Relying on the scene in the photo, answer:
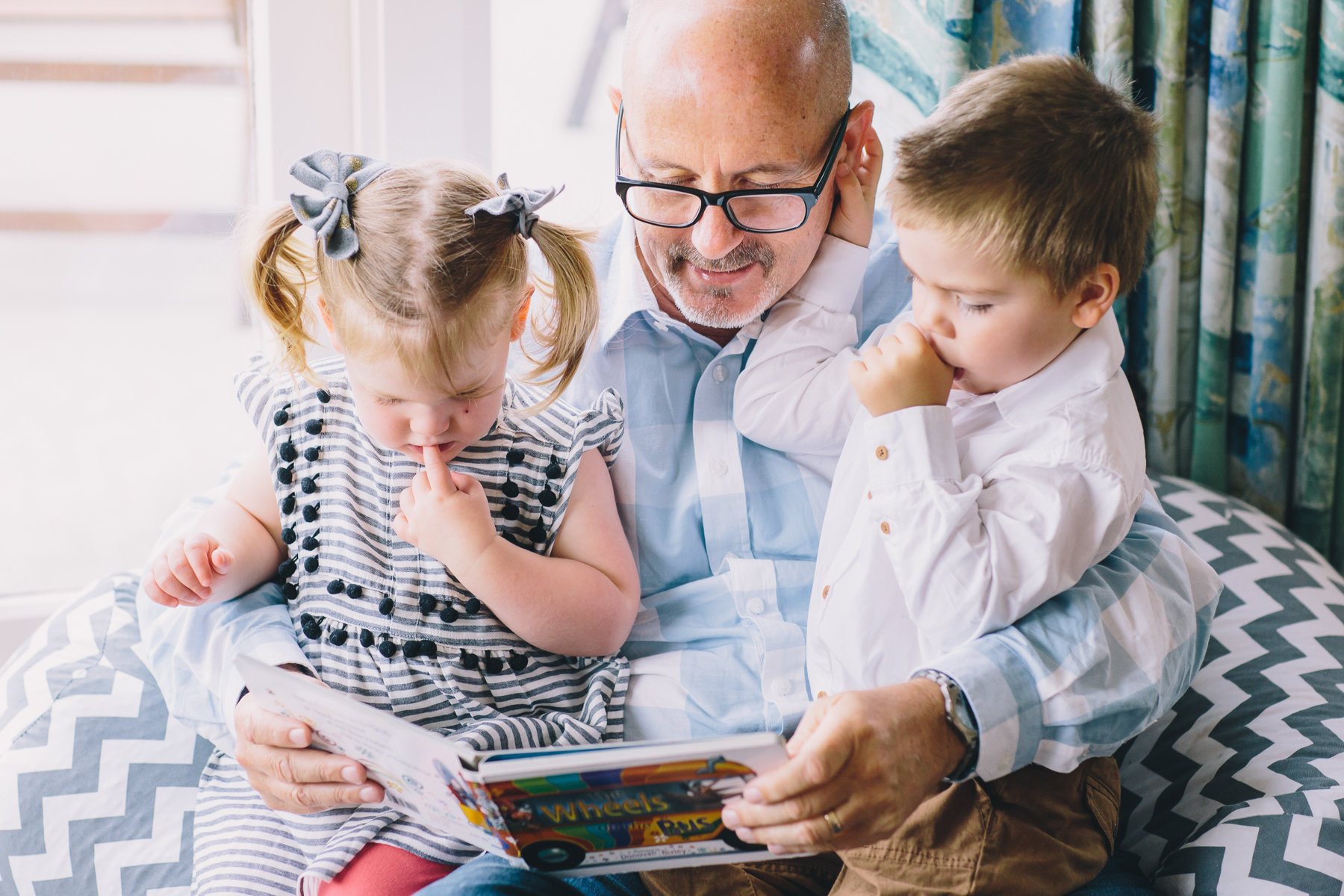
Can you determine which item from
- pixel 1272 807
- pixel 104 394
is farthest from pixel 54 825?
pixel 1272 807

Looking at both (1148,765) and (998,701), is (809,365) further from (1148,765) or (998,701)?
(1148,765)

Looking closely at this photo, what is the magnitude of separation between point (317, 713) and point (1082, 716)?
2.43ft

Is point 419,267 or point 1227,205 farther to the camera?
point 1227,205

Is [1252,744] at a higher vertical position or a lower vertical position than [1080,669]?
lower

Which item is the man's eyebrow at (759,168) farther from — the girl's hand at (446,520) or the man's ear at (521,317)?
the girl's hand at (446,520)

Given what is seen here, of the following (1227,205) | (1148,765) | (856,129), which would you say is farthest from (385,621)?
(1227,205)

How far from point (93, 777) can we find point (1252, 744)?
142cm

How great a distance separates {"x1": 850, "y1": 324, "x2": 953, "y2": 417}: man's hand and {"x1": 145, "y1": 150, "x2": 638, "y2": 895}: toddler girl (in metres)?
0.34

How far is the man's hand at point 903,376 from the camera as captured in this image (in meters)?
1.07

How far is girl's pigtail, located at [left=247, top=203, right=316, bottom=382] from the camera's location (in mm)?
1146

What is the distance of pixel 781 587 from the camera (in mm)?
1336

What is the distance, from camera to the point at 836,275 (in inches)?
53.0

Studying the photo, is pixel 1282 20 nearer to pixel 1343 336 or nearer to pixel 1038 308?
pixel 1343 336

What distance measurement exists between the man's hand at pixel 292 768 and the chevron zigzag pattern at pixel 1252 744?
896 millimetres
